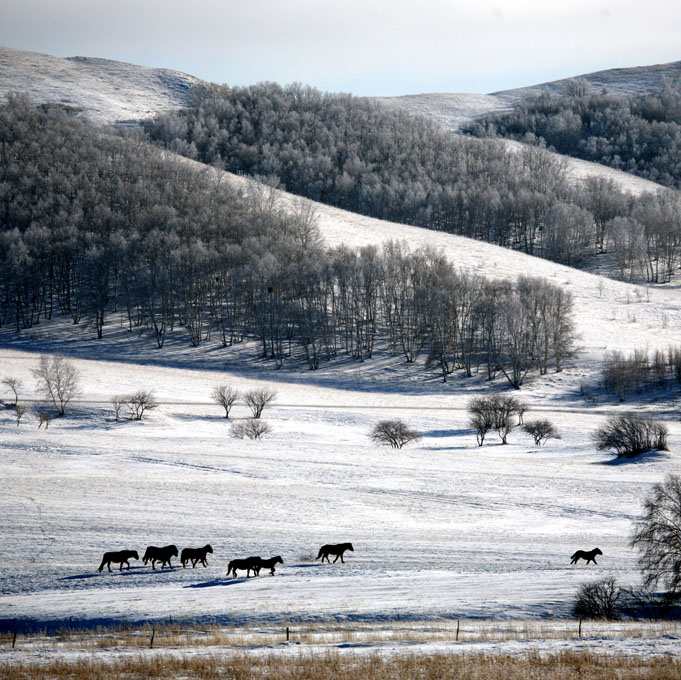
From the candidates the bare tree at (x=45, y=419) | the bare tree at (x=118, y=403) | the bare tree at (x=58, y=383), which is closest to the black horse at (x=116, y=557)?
the bare tree at (x=45, y=419)

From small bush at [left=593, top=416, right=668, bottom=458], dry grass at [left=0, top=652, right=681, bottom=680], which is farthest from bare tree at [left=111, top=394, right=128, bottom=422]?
dry grass at [left=0, top=652, right=681, bottom=680]

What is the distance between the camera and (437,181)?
165 metres

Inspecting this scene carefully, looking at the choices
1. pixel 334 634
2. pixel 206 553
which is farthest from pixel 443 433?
pixel 334 634

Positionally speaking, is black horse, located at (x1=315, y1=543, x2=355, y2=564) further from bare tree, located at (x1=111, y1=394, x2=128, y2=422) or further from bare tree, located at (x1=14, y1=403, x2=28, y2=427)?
bare tree, located at (x1=14, y1=403, x2=28, y2=427)

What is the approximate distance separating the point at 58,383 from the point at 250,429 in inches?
588

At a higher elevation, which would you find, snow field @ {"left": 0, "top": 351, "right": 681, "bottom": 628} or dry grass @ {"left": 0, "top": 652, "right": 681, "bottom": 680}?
dry grass @ {"left": 0, "top": 652, "right": 681, "bottom": 680}

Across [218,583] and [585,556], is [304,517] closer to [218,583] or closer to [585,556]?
[218,583]

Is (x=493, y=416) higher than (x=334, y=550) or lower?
lower

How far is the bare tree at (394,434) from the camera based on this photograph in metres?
45.6

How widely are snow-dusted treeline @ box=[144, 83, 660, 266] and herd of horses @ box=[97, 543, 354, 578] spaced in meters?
111

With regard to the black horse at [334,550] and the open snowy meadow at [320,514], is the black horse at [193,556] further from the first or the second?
the black horse at [334,550]

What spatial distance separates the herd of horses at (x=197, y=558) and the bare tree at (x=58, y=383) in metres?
29.5

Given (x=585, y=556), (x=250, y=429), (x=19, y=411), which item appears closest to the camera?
(x=585, y=556)

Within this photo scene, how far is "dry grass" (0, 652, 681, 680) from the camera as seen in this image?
13.0 meters
